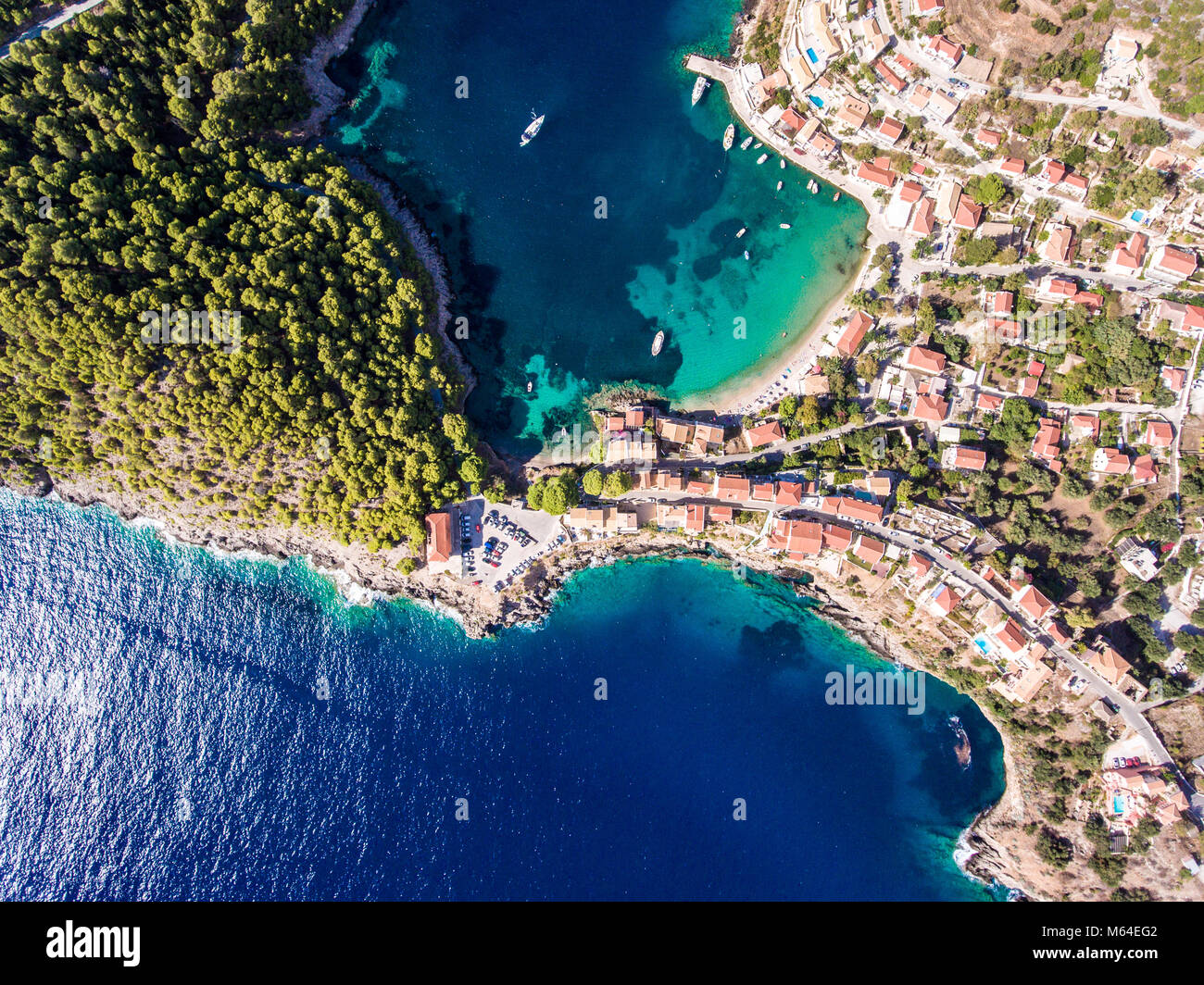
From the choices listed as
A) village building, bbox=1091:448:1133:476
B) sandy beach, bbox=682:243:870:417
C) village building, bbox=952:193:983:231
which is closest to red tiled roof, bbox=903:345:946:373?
sandy beach, bbox=682:243:870:417

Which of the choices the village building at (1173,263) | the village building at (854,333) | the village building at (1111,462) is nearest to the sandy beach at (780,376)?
the village building at (854,333)

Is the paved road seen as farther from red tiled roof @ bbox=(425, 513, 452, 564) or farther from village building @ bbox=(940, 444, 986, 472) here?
village building @ bbox=(940, 444, 986, 472)

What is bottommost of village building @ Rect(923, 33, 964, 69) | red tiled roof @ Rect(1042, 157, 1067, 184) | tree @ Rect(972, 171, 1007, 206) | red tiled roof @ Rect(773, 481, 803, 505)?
red tiled roof @ Rect(773, 481, 803, 505)

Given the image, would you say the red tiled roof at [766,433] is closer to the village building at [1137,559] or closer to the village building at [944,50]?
the village building at [1137,559]

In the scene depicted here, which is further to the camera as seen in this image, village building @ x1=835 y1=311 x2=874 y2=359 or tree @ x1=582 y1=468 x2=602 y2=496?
village building @ x1=835 y1=311 x2=874 y2=359

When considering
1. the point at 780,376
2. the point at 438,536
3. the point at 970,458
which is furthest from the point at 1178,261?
the point at 438,536

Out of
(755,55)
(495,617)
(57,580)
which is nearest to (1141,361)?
(755,55)
